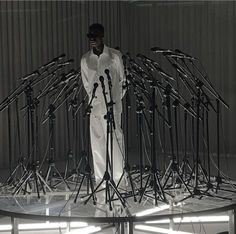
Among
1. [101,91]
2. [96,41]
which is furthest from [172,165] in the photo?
[96,41]

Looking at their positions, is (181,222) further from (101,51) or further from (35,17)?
(35,17)

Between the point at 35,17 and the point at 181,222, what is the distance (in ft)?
12.2

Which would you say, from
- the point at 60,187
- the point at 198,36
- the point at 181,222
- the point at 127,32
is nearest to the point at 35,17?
the point at 127,32

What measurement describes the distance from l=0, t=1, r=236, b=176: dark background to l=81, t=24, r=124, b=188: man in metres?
3.04

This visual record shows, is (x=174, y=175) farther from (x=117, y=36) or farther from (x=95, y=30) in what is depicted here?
(x=117, y=36)

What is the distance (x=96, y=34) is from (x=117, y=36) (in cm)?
433

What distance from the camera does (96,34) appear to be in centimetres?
389

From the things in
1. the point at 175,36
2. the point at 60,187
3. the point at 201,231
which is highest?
the point at 175,36

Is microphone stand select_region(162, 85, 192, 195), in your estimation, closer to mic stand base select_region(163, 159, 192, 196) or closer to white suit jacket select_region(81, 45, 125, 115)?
mic stand base select_region(163, 159, 192, 196)

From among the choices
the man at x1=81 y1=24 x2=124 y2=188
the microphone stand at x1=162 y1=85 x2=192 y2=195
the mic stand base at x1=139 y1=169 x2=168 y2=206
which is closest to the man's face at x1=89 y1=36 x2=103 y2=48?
the man at x1=81 y1=24 x2=124 y2=188

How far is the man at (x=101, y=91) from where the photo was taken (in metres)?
3.95

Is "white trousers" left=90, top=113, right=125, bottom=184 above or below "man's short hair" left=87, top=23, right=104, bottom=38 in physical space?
below

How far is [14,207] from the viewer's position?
12.9ft

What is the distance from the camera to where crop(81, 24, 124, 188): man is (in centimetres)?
395
